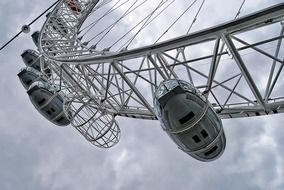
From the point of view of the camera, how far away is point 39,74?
3372cm

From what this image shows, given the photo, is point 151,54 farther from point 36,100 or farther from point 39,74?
point 39,74

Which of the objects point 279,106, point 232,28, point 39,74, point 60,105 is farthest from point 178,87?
point 39,74

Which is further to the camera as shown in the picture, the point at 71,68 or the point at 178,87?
the point at 71,68

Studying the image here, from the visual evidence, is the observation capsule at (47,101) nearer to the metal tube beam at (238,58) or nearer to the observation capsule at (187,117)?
the observation capsule at (187,117)

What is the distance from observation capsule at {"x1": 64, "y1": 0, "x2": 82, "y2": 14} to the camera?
3259cm

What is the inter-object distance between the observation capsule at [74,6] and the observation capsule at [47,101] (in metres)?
5.70

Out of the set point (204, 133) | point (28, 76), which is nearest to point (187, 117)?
point (204, 133)

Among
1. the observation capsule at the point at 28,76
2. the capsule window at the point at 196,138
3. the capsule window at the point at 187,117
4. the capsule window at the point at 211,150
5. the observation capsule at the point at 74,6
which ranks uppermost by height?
the observation capsule at the point at 74,6

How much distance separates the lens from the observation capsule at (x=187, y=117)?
1728cm

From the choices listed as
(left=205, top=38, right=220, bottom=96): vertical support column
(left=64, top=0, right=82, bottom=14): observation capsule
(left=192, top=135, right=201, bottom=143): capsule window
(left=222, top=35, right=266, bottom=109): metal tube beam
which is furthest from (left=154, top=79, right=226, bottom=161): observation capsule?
(left=64, top=0, right=82, bottom=14): observation capsule

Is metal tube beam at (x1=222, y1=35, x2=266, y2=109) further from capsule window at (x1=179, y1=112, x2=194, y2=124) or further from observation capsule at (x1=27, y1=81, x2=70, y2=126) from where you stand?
observation capsule at (x1=27, y1=81, x2=70, y2=126)

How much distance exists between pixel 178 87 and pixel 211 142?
2.31 metres

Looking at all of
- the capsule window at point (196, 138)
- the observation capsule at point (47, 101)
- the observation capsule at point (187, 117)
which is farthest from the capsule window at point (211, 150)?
the observation capsule at point (47, 101)

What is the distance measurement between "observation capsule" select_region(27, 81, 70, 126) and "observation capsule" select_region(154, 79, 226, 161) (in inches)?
520
